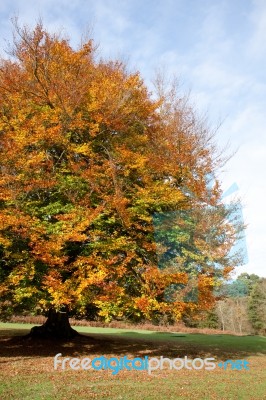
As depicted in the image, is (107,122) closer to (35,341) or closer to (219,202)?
(219,202)

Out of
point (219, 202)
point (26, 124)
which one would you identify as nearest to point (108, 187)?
point (26, 124)

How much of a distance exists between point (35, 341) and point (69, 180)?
8.21m

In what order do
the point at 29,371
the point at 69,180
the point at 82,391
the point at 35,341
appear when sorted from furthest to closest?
the point at 35,341 < the point at 69,180 < the point at 29,371 < the point at 82,391

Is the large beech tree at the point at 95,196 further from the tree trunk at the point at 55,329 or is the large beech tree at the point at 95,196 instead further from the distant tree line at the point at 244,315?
the distant tree line at the point at 244,315

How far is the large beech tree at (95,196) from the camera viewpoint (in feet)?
42.9

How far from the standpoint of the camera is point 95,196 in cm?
1472

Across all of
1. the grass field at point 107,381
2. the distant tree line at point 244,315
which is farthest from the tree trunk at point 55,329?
the distant tree line at point 244,315

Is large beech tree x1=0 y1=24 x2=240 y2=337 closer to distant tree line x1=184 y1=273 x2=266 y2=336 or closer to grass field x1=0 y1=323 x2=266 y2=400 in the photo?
grass field x1=0 y1=323 x2=266 y2=400

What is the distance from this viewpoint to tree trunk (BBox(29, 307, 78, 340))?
58.1ft

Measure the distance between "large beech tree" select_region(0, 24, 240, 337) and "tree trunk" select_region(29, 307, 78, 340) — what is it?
0.07m

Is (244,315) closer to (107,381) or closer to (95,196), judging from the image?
(95,196)

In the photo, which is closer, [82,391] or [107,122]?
[82,391]

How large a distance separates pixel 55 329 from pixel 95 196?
757 centimetres

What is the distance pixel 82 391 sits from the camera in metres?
8.95
